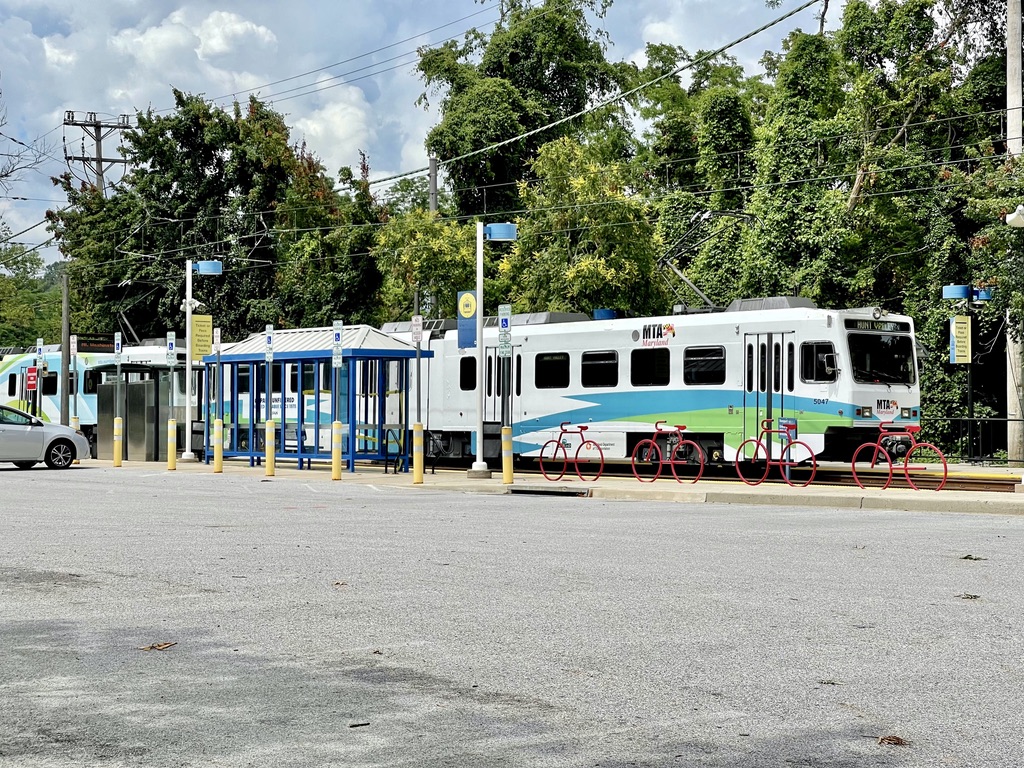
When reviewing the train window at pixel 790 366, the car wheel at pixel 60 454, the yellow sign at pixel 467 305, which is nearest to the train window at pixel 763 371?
the train window at pixel 790 366

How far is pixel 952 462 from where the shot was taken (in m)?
33.3

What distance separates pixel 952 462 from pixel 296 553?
23999mm

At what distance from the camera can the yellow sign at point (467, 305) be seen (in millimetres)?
28000

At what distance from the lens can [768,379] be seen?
89.1ft

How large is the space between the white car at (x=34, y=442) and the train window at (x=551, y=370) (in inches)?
411

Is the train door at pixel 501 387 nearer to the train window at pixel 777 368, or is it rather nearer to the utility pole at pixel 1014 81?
the train window at pixel 777 368

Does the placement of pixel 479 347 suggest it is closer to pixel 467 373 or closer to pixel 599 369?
pixel 599 369

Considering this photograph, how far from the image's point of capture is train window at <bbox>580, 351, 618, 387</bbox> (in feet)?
98.5

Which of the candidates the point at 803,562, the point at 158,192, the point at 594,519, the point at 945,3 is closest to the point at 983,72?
the point at 945,3

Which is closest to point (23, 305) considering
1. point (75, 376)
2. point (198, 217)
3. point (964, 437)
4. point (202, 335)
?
point (198, 217)

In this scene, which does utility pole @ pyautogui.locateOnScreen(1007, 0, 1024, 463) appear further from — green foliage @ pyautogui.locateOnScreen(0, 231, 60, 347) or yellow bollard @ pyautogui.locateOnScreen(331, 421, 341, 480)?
green foliage @ pyautogui.locateOnScreen(0, 231, 60, 347)

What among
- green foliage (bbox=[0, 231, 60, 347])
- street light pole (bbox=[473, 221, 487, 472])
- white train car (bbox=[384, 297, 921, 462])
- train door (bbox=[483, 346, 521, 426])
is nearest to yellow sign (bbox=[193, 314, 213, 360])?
white train car (bbox=[384, 297, 921, 462])

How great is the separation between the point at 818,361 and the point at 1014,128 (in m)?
8.63

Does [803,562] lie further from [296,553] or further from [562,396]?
[562,396]
